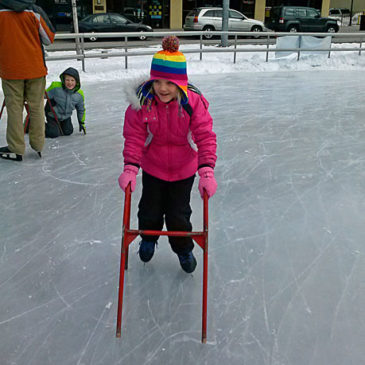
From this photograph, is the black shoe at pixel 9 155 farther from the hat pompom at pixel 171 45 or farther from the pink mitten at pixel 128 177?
the hat pompom at pixel 171 45

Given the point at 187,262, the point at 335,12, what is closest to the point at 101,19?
the point at 187,262

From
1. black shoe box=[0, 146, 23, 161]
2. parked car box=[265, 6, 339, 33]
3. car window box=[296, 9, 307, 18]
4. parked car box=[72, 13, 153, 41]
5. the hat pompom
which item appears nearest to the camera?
the hat pompom

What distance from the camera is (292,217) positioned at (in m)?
3.32

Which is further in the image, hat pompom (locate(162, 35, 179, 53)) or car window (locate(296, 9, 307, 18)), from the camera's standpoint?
car window (locate(296, 9, 307, 18))

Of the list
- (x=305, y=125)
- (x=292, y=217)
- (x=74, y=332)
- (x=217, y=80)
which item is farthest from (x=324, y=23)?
(x=74, y=332)

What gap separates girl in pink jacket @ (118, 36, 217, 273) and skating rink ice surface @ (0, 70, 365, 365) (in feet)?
1.34

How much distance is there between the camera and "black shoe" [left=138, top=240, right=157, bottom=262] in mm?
2632

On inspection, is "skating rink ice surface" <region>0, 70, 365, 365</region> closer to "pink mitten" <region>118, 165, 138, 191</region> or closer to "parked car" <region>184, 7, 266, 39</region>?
"pink mitten" <region>118, 165, 138, 191</region>

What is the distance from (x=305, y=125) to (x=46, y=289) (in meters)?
4.43

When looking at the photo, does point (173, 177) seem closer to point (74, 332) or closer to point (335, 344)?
point (74, 332)

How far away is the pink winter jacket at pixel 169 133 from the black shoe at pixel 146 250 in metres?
0.57

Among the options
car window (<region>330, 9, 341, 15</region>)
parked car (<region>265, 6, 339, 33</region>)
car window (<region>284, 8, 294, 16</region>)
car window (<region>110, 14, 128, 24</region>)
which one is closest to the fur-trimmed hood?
car window (<region>110, 14, 128, 24</region>)

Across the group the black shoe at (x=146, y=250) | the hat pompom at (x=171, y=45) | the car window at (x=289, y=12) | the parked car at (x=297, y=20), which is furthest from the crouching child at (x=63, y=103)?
the car window at (x=289, y=12)

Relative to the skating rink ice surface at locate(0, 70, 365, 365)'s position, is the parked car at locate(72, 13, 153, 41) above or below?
above
